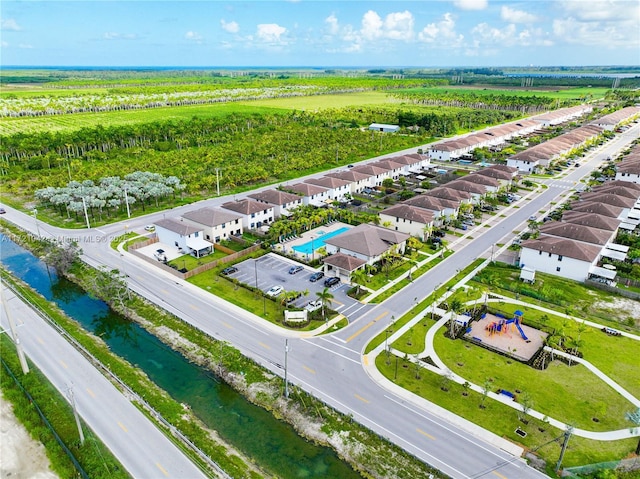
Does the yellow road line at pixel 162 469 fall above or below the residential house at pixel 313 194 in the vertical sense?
below

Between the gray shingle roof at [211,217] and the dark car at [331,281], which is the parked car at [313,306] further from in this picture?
the gray shingle roof at [211,217]

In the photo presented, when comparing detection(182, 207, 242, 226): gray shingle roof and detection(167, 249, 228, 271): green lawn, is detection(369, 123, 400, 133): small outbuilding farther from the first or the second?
detection(167, 249, 228, 271): green lawn

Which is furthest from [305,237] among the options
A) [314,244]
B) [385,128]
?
[385,128]

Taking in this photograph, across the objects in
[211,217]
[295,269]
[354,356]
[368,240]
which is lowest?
[354,356]

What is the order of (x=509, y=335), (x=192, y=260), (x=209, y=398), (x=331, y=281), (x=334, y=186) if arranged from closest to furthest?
(x=209, y=398) → (x=509, y=335) → (x=331, y=281) → (x=192, y=260) → (x=334, y=186)

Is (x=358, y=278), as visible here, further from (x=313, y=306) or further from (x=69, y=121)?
(x=69, y=121)

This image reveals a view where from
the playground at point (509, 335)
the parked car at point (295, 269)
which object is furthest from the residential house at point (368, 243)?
the playground at point (509, 335)

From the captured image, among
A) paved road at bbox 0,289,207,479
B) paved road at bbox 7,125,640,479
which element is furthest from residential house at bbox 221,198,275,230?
paved road at bbox 0,289,207,479
